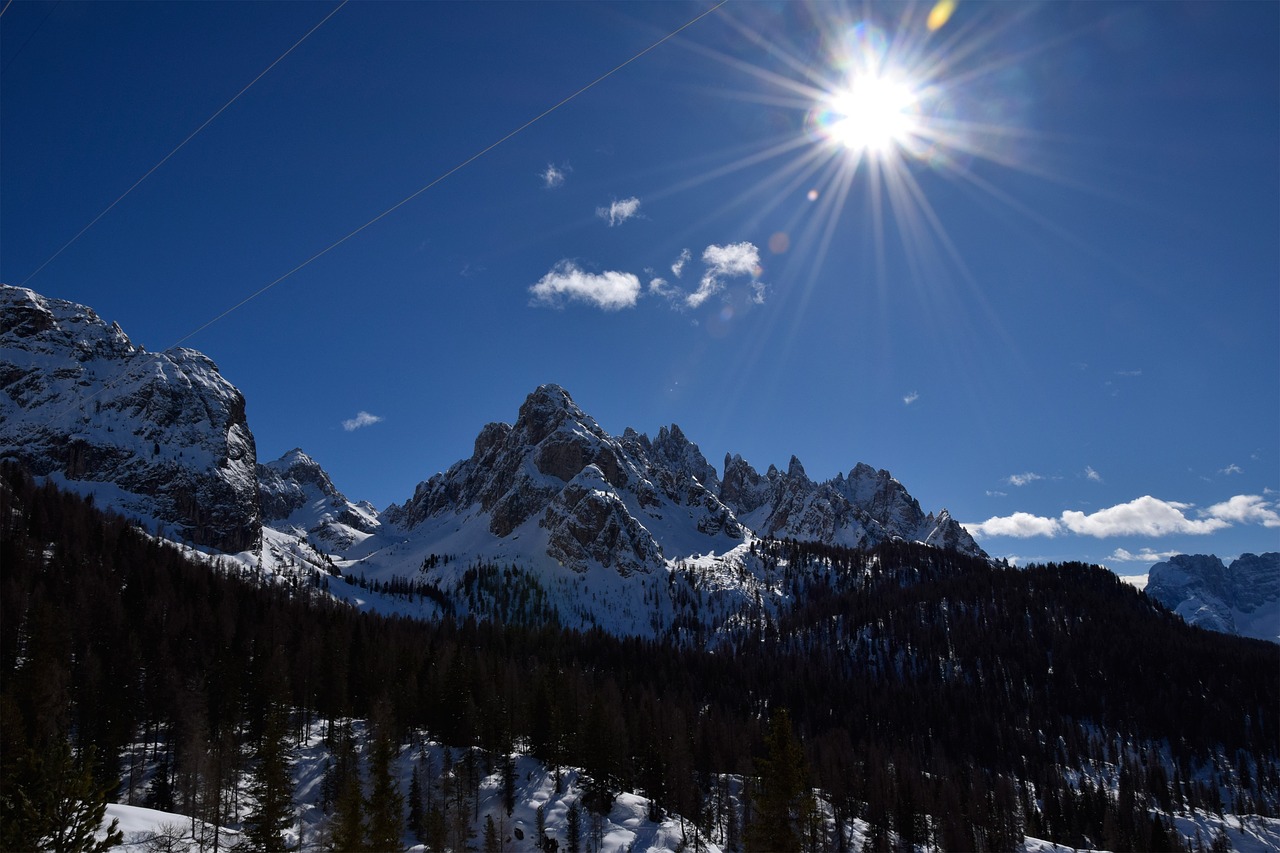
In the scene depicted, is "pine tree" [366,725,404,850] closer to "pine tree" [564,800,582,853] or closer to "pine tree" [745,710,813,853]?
"pine tree" [745,710,813,853]

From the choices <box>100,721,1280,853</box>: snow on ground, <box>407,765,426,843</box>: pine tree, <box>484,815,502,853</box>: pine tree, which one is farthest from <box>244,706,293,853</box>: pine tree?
<box>484,815,502,853</box>: pine tree

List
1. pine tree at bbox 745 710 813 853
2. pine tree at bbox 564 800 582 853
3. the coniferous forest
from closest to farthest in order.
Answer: pine tree at bbox 745 710 813 853
the coniferous forest
pine tree at bbox 564 800 582 853

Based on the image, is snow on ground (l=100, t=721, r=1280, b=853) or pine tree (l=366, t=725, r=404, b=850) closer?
pine tree (l=366, t=725, r=404, b=850)

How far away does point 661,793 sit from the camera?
236 feet

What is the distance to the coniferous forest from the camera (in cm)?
4497

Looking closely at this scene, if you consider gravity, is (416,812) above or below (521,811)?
above

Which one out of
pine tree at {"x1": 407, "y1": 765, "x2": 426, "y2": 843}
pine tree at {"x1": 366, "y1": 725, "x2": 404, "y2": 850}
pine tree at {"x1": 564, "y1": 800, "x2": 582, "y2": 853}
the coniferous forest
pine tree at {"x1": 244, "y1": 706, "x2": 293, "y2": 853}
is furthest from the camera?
pine tree at {"x1": 564, "y1": 800, "x2": 582, "y2": 853}

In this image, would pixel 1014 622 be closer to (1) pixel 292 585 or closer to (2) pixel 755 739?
(2) pixel 755 739

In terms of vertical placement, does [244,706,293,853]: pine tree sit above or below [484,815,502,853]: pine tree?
above

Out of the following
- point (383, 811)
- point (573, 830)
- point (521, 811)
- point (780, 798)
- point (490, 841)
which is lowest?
point (490, 841)

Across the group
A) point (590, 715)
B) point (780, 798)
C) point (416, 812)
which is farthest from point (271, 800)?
point (590, 715)

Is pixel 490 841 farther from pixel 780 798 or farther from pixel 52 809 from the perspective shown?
pixel 52 809

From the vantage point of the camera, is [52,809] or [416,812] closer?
[52,809]

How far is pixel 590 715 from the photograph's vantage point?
72188 millimetres
